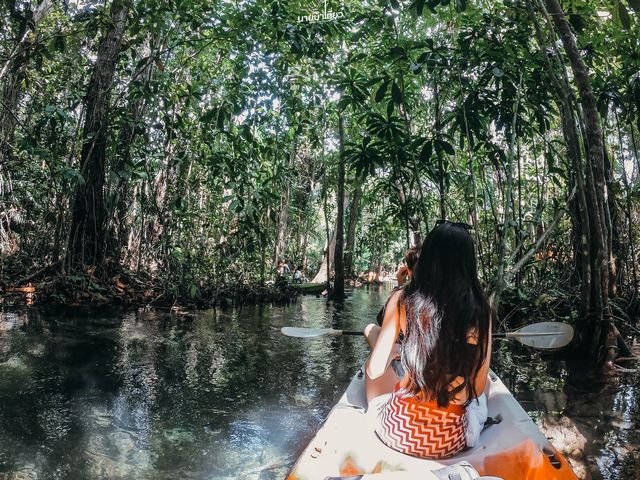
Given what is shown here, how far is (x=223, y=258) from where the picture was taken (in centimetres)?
941

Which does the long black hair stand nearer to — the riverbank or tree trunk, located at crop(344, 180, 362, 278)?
the riverbank

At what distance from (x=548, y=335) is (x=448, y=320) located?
207 centimetres

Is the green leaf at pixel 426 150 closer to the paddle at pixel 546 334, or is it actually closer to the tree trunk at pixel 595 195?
the tree trunk at pixel 595 195

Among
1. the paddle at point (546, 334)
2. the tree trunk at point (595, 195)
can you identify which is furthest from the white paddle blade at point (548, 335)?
the tree trunk at point (595, 195)

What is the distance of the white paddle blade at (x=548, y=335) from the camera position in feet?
12.5

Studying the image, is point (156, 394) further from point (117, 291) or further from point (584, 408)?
point (117, 291)

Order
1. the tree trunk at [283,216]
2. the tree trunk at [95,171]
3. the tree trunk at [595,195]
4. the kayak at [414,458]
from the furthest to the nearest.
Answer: the tree trunk at [283,216] → the tree trunk at [95,171] → the tree trunk at [595,195] → the kayak at [414,458]

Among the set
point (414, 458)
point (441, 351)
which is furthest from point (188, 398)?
point (441, 351)

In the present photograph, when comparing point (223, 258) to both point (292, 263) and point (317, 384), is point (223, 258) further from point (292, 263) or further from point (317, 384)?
point (292, 263)

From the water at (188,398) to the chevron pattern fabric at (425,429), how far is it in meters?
1.18

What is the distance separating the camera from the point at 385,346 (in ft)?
7.04

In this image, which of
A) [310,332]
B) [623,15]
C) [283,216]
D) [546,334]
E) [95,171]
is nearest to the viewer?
[623,15]

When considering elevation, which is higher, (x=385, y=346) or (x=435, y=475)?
(x=385, y=346)

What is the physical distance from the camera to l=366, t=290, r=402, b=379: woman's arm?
212cm
